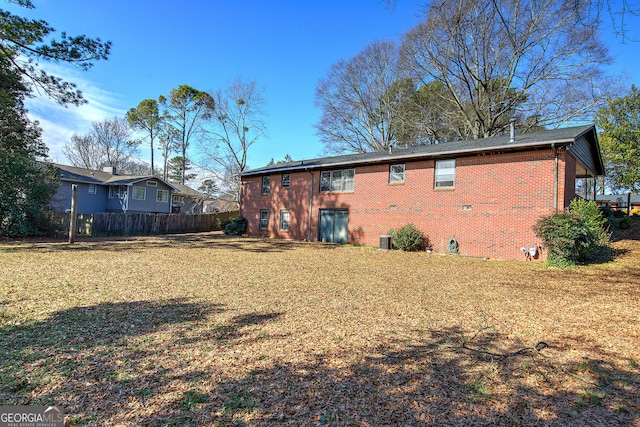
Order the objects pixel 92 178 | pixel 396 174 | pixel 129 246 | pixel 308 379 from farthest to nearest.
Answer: pixel 92 178, pixel 396 174, pixel 129 246, pixel 308 379

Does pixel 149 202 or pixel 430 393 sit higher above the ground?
pixel 149 202

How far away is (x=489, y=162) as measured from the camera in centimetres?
1205

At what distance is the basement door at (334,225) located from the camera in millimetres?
16484

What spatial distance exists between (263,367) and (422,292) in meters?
4.30

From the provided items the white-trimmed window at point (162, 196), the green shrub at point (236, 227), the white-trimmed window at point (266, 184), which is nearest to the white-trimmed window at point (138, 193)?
the white-trimmed window at point (162, 196)

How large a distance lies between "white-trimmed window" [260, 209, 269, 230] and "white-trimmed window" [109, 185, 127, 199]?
1428 centimetres

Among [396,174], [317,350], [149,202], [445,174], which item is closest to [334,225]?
[396,174]

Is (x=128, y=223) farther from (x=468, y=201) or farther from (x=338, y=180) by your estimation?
(x=468, y=201)

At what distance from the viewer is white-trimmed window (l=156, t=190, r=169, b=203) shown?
29489mm

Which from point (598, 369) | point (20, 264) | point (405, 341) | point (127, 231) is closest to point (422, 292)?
point (405, 341)

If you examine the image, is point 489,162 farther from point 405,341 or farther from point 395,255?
point 405,341

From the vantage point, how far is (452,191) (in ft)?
42.4

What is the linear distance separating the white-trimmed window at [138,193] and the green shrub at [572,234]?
28827 mm

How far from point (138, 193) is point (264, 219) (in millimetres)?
14041
